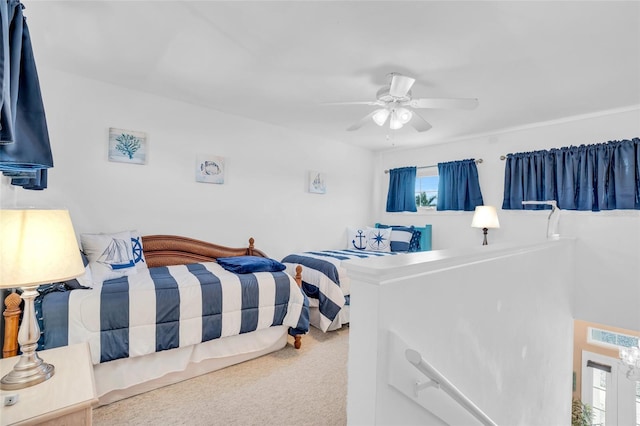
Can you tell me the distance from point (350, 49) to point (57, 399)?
91.5 inches

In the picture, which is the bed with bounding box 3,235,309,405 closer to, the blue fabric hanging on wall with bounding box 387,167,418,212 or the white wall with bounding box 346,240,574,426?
the white wall with bounding box 346,240,574,426

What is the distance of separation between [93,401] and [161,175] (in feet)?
8.02

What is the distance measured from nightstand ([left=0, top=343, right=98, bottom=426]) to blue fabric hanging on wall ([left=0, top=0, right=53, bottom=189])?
0.79 m

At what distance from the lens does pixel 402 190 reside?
4.96m

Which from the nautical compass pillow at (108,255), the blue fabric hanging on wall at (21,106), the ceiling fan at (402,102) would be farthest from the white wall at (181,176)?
the ceiling fan at (402,102)

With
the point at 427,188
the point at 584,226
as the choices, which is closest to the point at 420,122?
the point at 584,226

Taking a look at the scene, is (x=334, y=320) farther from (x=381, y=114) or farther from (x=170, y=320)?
(x=381, y=114)

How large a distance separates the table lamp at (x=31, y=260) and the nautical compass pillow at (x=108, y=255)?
119cm

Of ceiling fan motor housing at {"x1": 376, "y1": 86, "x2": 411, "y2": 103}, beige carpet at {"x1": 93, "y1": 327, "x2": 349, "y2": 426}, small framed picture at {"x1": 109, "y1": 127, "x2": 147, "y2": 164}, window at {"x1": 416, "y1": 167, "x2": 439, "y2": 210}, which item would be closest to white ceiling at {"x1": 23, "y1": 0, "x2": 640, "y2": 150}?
ceiling fan motor housing at {"x1": 376, "y1": 86, "x2": 411, "y2": 103}

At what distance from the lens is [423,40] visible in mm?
1977

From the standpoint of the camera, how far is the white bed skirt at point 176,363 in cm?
194

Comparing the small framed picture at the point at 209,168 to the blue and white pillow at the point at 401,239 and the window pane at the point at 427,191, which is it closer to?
the blue and white pillow at the point at 401,239

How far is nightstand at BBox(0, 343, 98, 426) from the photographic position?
971 millimetres

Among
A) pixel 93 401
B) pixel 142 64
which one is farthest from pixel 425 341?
pixel 142 64
